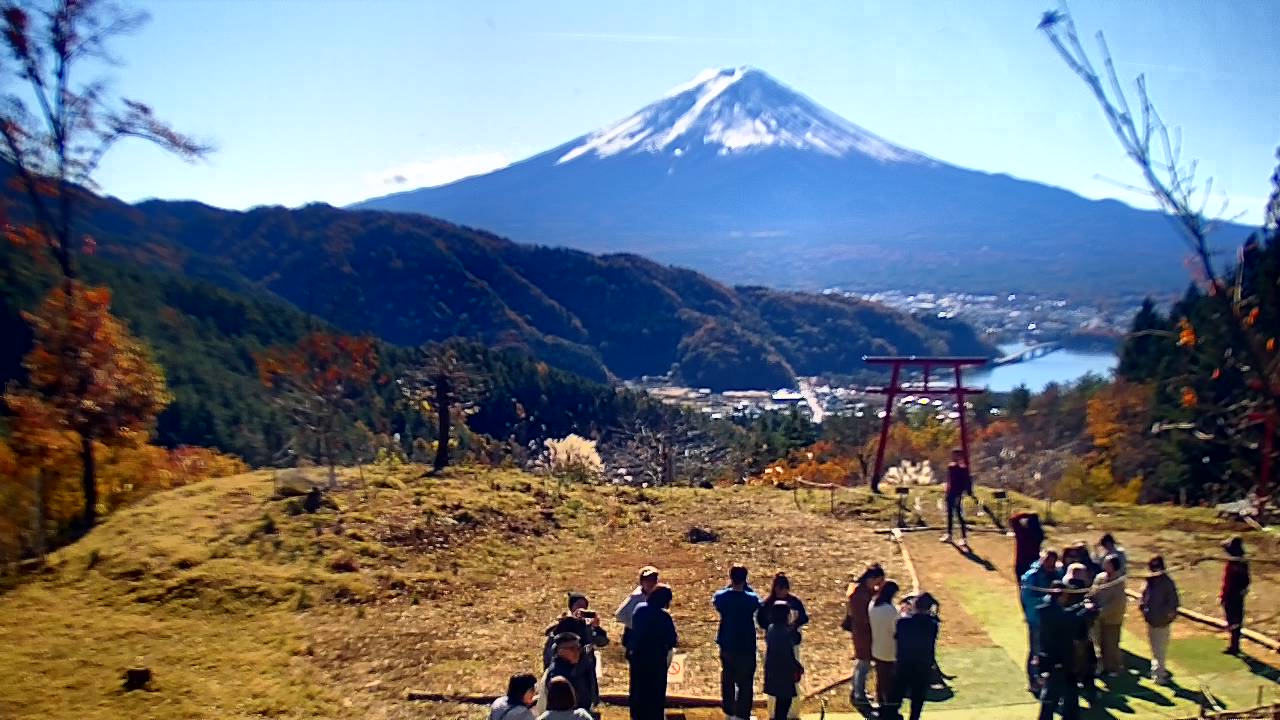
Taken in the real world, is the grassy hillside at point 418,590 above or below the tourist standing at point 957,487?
below

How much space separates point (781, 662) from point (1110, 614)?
99.7 inches

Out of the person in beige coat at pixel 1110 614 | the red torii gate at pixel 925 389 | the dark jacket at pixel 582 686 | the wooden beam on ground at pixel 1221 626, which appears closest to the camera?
the dark jacket at pixel 582 686

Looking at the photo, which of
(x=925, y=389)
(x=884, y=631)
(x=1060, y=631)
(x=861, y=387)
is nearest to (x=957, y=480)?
(x=925, y=389)

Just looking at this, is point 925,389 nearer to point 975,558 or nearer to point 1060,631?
point 975,558

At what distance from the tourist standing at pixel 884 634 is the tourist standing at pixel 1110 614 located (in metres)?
1.43

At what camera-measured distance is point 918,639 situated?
5.57 meters

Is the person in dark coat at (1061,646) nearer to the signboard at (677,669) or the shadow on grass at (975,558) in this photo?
the signboard at (677,669)

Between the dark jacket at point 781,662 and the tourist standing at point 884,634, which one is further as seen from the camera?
the tourist standing at point 884,634

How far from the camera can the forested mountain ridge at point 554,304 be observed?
75312mm

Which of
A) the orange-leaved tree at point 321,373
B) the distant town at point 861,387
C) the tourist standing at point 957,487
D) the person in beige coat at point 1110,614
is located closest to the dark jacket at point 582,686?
the person in beige coat at point 1110,614

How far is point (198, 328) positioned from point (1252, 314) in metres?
43.7

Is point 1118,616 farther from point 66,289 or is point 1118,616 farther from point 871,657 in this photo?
point 66,289

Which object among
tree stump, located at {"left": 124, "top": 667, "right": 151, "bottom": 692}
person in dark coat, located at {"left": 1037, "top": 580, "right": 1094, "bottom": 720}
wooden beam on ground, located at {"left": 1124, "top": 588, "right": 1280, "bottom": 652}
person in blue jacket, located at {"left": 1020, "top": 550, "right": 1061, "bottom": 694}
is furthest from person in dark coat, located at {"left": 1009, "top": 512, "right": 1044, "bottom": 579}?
tree stump, located at {"left": 124, "top": 667, "right": 151, "bottom": 692}

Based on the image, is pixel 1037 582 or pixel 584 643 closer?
pixel 584 643
